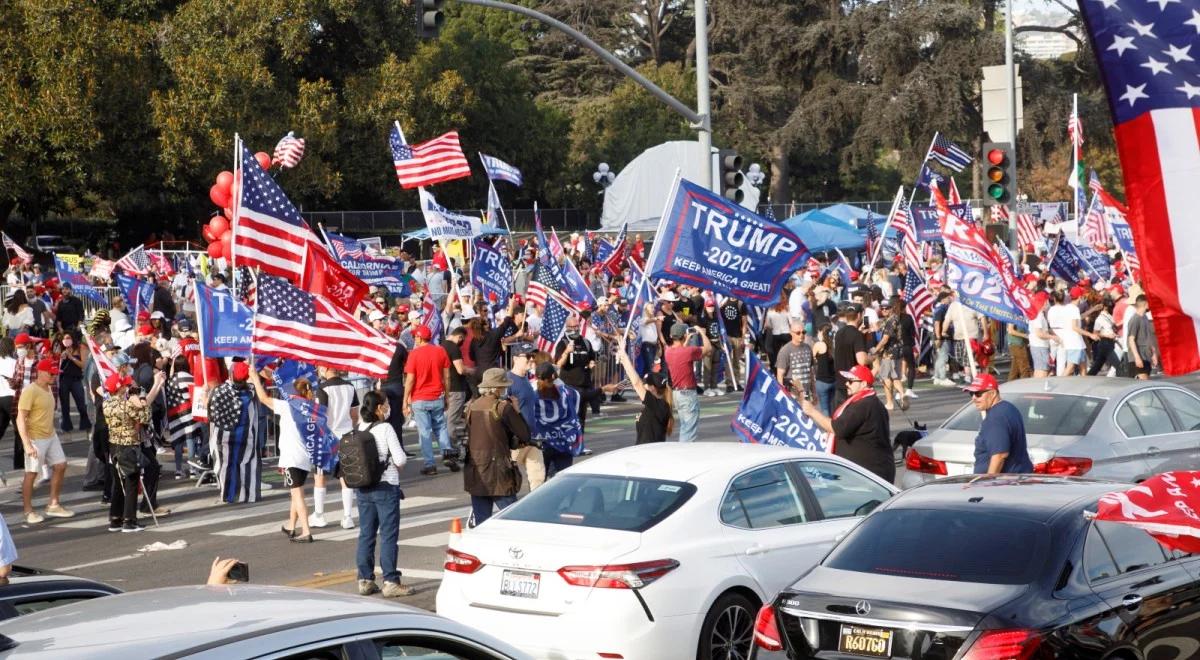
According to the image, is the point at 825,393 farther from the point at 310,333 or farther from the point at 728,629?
the point at 728,629

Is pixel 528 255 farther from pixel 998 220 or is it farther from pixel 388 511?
pixel 388 511

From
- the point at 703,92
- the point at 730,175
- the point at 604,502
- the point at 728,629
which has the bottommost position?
the point at 728,629

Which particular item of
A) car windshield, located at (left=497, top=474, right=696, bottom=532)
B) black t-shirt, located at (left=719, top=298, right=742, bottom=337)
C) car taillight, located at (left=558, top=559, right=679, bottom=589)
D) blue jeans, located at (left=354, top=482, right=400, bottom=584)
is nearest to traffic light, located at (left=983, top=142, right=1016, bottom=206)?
black t-shirt, located at (left=719, top=298, right=742, bottom=337)

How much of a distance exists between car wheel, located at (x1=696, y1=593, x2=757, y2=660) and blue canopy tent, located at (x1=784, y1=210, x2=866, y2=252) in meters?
37.0

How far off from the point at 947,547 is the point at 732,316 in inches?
840

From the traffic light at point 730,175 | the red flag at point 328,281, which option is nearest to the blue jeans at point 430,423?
the red flag at point 328,281

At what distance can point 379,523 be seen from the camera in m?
12.0

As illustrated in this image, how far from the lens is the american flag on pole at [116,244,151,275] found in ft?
109

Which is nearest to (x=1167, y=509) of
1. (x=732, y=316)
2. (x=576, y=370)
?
(x=576, y=370)

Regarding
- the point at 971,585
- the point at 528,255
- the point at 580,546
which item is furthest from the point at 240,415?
the point at 528,255

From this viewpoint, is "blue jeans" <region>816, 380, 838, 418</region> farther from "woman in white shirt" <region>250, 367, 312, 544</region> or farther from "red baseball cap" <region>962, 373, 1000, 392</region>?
"red baseball cap" <region>962, 373, 1000, 392</region>

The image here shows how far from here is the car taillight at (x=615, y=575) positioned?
8430 millimetres

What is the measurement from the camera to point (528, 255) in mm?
39812

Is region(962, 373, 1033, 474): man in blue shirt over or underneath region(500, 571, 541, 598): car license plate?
over
